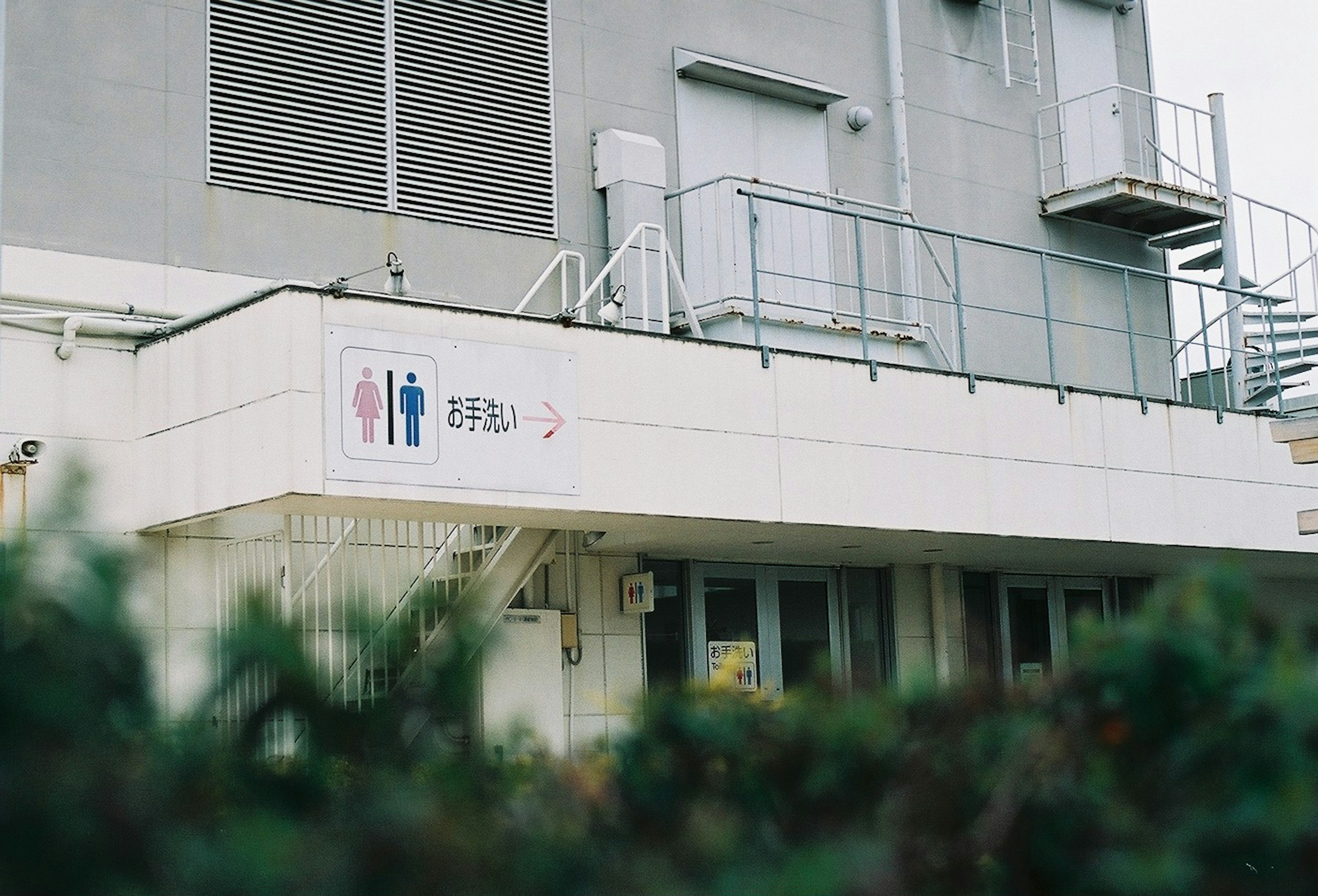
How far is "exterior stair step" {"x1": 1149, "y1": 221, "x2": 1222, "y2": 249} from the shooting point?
19031 millimetres

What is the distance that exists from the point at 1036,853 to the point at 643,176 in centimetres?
1210

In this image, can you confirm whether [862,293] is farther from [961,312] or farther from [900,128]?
[900,128]

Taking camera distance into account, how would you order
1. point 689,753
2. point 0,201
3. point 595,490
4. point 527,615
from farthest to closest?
1. point 527,615
2. point 595,490
3. point 0,201
4. point 689,753

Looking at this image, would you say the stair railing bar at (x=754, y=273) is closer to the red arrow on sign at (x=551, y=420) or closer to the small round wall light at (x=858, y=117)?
the red arrow on sign at (x=551, y=420)

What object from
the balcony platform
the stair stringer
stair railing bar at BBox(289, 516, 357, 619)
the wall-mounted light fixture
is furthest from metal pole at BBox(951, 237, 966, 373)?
stair railing bar at BBox(289, 516, 357, 619)

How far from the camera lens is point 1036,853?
8.81 feet

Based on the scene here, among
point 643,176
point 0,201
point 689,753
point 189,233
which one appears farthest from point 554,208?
point 689,753

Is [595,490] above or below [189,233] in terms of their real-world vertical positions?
below

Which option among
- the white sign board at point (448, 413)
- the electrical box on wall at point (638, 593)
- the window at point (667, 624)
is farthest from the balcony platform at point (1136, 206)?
the white sign board at point (448, 413)

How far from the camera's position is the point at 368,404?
10.2 metres

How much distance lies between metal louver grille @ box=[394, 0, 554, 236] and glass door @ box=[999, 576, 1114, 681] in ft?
20.6

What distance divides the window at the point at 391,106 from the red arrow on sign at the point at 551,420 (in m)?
2.89

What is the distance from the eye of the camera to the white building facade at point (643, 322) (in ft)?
35.4

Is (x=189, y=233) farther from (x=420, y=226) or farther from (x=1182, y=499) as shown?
(x=1182, y=499)
